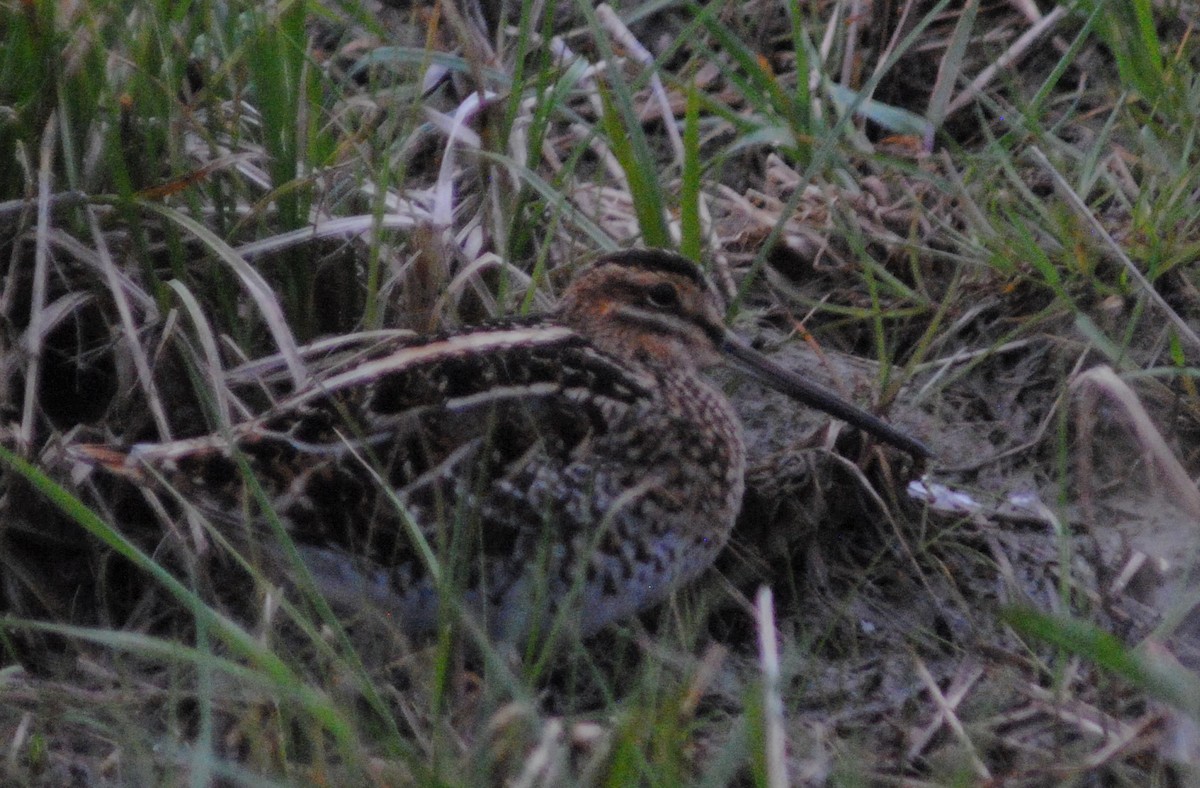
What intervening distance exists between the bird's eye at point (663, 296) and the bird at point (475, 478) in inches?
9.6

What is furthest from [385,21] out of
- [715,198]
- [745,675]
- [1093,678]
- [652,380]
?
[1093,678]

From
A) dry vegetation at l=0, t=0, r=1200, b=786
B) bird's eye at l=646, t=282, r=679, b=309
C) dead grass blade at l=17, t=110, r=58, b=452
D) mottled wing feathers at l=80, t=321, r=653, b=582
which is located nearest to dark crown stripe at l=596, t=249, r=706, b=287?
bird's eye at l=646, t=282, r=679, b=309

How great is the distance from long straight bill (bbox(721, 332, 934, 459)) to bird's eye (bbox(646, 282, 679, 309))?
14 centimetres

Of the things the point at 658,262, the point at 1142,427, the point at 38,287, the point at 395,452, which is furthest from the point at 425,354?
the point at 1142,427

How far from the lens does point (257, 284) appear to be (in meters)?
3.18

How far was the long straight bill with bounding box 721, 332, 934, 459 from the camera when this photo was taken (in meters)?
3.24

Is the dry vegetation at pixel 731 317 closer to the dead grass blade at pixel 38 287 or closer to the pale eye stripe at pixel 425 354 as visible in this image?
the dead grass blade at pixel 38 287

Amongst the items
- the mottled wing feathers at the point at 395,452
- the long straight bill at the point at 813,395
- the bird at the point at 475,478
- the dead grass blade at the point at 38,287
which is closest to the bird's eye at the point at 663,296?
the long straight bill at the point at 813,395

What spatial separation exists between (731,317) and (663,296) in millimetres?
213

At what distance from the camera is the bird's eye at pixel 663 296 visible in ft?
10.6

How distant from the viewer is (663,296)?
325 centimetres

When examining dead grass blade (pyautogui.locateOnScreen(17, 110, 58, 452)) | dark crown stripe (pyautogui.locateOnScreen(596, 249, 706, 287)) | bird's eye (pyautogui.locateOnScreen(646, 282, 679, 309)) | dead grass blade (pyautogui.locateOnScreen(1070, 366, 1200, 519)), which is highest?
dead grass blade (pyautogui.locateOnScreen(17, 110, 58, 452))

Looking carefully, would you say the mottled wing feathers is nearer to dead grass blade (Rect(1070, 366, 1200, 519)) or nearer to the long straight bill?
the long straight bill

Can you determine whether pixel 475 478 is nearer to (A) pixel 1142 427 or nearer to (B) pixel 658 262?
(B) pixel 658 262
